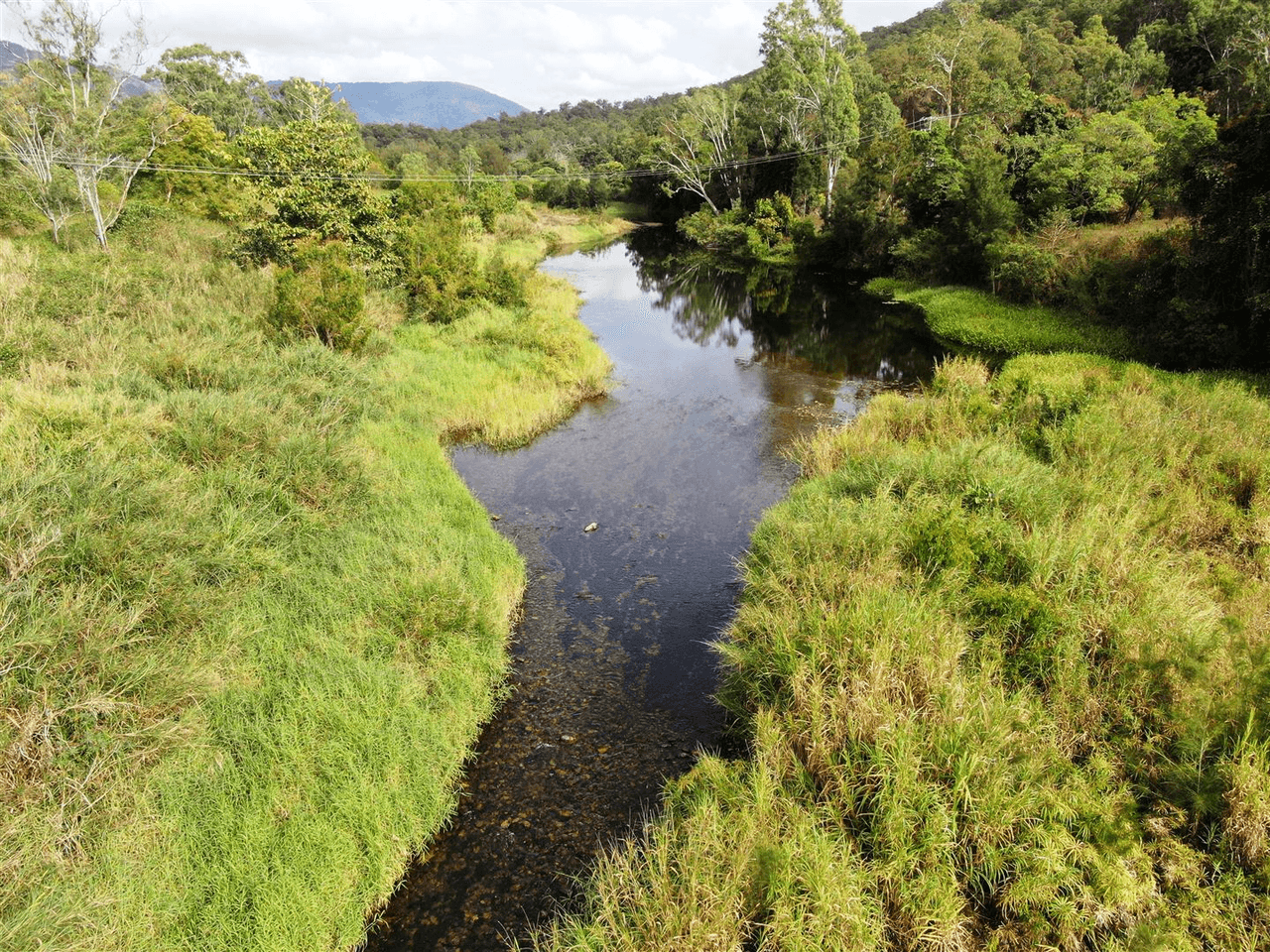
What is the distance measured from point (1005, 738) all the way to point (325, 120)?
85.6ft

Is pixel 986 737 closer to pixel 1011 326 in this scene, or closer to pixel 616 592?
pixel 616 592

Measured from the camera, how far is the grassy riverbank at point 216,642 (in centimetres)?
526

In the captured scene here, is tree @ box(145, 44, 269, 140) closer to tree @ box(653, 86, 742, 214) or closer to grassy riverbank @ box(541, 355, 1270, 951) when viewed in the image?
tree @ box(653, 86, 742, 214)

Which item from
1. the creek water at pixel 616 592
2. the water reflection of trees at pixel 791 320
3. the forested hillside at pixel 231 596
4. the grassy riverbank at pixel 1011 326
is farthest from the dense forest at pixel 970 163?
the forested hillside at pixel 231 596

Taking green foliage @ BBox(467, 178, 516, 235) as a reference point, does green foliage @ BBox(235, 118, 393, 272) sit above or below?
below

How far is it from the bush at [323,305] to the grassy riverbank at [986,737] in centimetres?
1353

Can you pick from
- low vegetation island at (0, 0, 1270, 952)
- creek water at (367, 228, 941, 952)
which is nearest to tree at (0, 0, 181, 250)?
low vegetation island at (0, 0, 1270, 952)

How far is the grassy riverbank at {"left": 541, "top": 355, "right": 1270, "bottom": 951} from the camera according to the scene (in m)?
4.93

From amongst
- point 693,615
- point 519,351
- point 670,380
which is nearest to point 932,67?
point 670,380

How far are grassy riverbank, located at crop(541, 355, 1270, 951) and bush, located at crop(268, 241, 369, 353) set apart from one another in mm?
13526

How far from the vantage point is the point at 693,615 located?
1022 centimetres

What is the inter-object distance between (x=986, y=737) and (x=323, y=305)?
1747 centimetres

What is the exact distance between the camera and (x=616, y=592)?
35.6 ft

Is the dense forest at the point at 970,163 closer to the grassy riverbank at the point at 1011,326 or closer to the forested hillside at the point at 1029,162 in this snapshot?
the forested hillside at the point at 1029,162
